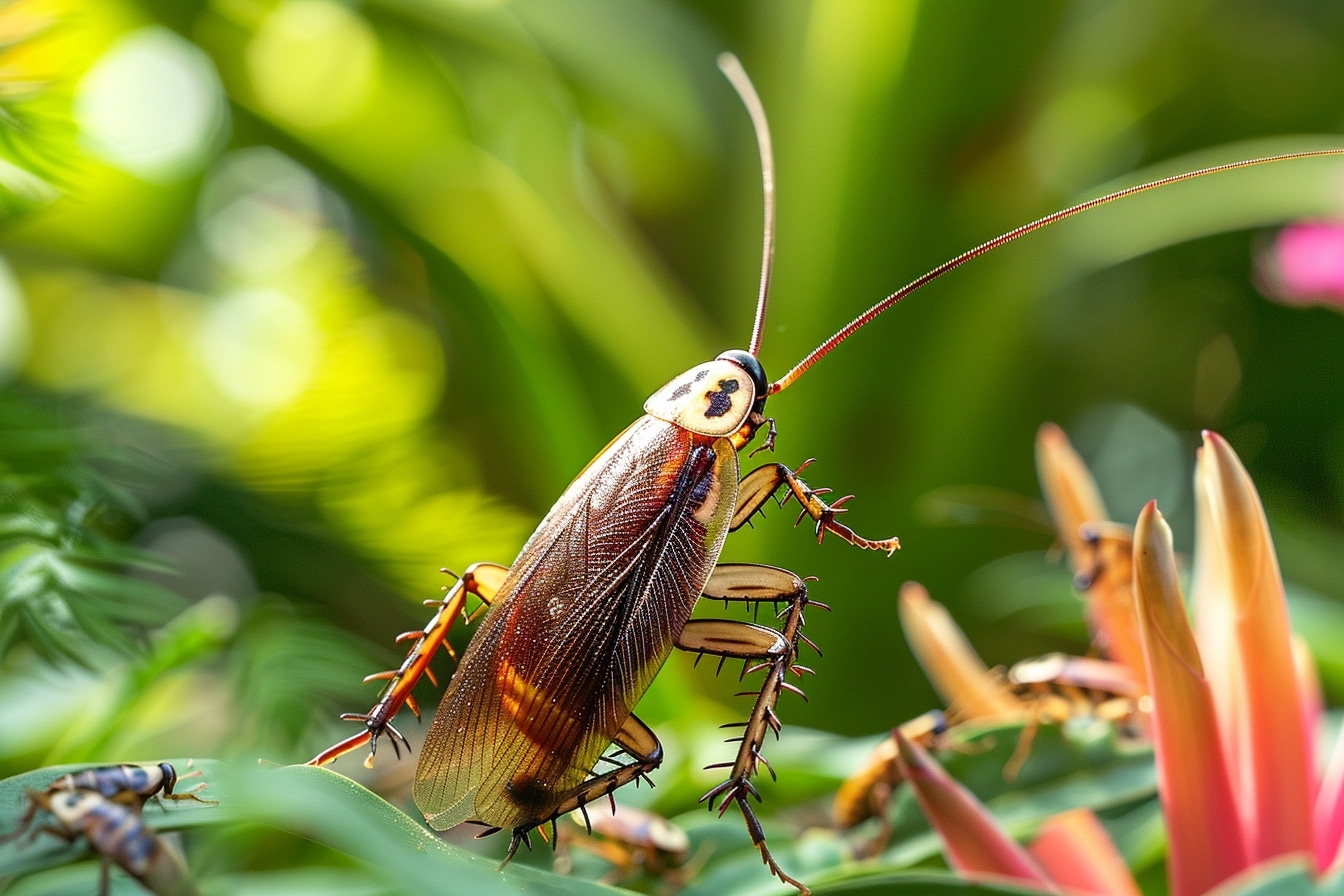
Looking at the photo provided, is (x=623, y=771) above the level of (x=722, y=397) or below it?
below

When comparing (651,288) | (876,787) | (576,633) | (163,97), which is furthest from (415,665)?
(163,97)

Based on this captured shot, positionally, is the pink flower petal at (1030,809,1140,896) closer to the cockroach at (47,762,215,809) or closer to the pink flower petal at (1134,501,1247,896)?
the pink flower petal at (1134,501,1247,896)

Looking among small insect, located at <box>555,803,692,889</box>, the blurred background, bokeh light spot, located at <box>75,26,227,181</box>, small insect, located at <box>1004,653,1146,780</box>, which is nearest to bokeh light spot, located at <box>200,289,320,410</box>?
the blurred background

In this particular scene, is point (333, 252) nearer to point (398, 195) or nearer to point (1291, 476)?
point (398, 195)

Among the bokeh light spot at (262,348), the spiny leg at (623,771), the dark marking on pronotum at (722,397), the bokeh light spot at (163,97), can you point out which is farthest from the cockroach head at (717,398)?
the bokeh light spot at (163,97)

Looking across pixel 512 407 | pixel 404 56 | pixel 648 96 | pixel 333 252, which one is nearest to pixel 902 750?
pixel 333 252

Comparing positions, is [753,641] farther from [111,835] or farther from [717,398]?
[111,835]
